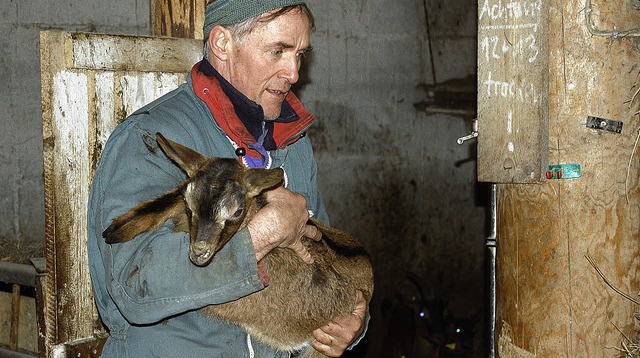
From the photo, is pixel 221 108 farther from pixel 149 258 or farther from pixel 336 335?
pixel 336 335

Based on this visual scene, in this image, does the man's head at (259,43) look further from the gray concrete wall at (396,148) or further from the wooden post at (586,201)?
the gray concrete wall at (396,148)

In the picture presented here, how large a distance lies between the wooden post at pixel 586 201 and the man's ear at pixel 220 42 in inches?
51.5

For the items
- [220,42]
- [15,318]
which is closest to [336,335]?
[220,42]

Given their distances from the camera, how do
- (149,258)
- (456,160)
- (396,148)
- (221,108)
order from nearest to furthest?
1. (149,258)
2. (221,108)
3. (396,148)
4. (456,160)

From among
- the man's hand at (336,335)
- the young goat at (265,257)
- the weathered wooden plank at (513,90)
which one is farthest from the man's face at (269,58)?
the man's hand at (336,335)

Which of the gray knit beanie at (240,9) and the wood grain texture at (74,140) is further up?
the gray knit beanie at (240,9)

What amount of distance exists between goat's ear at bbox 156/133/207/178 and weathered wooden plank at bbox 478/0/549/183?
→ 1.27 metres

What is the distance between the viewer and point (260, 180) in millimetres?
2773

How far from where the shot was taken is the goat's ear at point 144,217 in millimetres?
2518

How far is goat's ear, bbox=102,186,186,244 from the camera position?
2.52 m

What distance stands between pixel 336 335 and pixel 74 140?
162 cm

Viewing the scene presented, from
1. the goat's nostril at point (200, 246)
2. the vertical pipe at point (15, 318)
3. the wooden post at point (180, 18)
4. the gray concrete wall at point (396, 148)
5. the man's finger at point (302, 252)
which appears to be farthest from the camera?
the gray concrete wall at point (396, 148)

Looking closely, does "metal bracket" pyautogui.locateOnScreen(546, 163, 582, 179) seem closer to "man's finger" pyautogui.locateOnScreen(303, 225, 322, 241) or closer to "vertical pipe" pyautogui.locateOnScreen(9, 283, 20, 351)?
"man's finger" pyautogui.locateOnScreen(303, 225, 322, 241)

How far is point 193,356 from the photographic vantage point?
2854 mm
